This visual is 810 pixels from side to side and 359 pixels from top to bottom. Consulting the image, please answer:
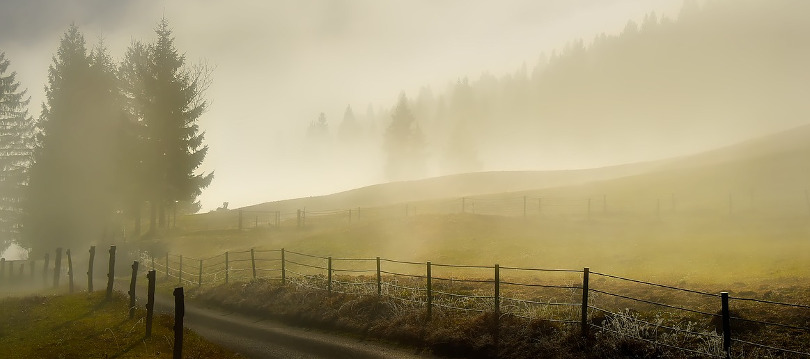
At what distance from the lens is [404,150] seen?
338 feet

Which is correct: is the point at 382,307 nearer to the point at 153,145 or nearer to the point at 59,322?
the point at 59,322

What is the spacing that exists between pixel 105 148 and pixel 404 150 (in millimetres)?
63247

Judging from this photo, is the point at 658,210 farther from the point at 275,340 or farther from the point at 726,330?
the point at 275,340

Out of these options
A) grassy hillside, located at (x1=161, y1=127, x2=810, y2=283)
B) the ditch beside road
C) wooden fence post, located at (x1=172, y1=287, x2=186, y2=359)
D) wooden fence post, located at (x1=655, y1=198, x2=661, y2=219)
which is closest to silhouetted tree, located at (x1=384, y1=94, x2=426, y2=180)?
grassy hillside, located at (x1=161, y1=127, x2=810, y2=283)

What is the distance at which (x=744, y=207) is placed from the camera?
130 feet

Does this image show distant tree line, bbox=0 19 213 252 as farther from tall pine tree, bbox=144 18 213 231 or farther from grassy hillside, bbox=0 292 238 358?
grassy hillside, bbox=0 292 238 358

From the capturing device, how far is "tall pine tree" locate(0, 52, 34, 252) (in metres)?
52.8

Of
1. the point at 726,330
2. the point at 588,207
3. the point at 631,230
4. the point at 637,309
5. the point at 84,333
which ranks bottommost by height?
the point at 84,333

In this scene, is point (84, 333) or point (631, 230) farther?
point (631, 230)

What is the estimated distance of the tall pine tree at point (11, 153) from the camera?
52812mm

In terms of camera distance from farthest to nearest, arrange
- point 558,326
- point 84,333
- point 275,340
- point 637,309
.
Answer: point 275,340 < point 84,333 < point 637,309 < point 558,326

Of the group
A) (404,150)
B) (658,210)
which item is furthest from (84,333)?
(404,150)

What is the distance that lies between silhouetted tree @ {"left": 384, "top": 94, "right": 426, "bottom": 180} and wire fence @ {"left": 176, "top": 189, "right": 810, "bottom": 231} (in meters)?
41.8

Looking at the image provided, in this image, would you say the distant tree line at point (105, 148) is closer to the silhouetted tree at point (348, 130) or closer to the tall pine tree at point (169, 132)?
the tall pine tree at point (169, 132)
